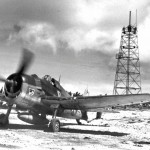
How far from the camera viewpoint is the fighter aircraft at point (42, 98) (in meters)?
12.0

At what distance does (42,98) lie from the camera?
1290cm

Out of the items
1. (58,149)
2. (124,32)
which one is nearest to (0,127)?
(58,149)

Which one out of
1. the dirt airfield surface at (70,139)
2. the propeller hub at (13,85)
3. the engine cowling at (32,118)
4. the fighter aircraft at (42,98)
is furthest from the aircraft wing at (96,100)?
the engine cowling at (32,118)

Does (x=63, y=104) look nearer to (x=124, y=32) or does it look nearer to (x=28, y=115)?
(x=28, y=115)

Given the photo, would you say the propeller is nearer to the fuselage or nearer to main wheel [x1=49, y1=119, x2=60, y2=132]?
the fuselage

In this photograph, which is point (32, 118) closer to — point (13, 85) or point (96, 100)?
point (13, 85)

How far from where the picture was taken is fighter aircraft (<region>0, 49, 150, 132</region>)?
1200 cm

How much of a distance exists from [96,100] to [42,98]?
103 inches

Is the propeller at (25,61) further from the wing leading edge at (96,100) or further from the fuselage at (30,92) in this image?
the wing leading edge at (96,100)

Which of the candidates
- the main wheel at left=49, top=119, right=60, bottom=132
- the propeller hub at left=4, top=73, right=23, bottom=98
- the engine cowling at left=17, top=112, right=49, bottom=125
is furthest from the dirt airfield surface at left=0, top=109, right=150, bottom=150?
the propeller hub at left=4, top=73, right=23, bottom=98

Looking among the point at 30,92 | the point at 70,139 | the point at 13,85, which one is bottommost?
the point at 70,139

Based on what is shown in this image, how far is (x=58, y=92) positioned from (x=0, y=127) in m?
3.53

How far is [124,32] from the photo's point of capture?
50.6m

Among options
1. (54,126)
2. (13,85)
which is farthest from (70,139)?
(13,85)
